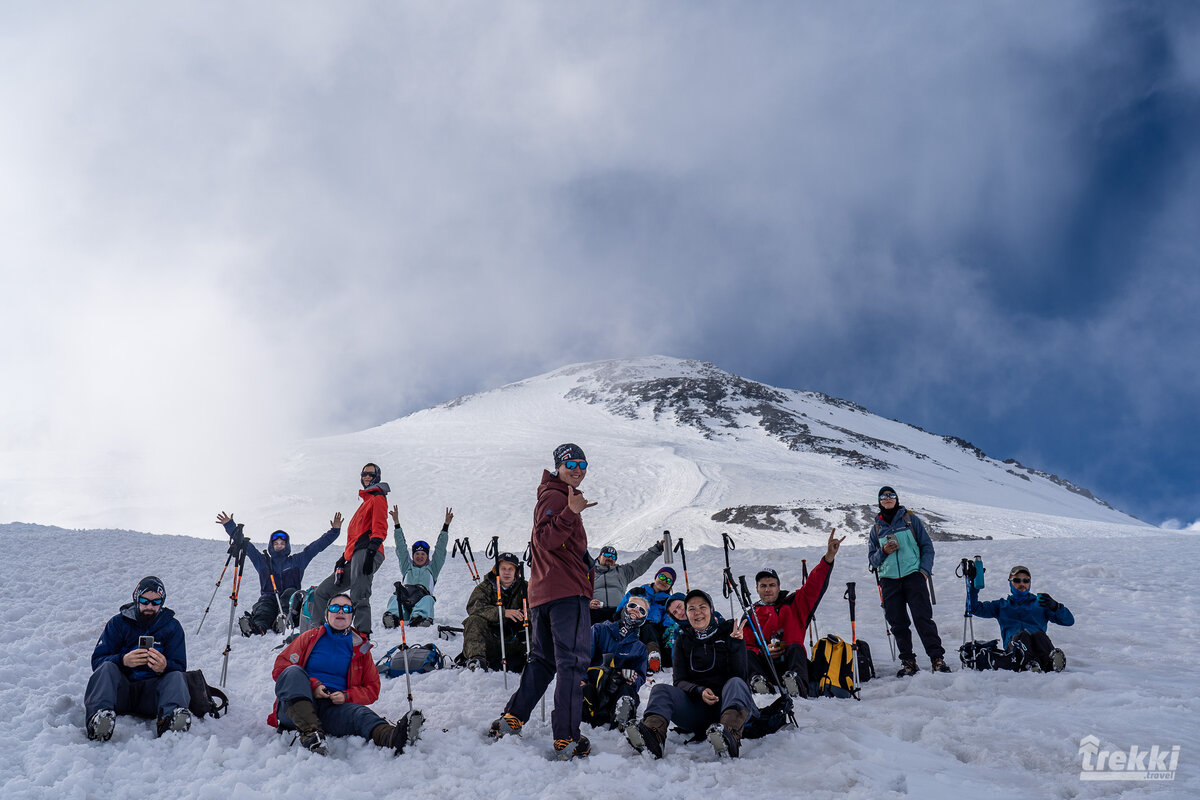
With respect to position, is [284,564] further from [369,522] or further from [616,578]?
[616,578]

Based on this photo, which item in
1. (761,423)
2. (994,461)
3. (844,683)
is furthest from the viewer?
(994,461)

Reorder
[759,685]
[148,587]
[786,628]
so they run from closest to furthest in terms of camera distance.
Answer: [148,587], [759,685], [786,628]

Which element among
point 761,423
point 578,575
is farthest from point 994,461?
point 578,575

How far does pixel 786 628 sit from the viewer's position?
792 cm

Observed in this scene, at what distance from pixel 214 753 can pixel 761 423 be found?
269 ft

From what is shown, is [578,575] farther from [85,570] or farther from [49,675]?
[85,570]

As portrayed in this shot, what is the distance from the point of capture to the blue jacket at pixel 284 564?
11.4 metres

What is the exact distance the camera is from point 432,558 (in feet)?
40.2

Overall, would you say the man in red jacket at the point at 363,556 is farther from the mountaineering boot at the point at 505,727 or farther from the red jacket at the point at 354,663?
the mountaineering boot at the point at 505,727

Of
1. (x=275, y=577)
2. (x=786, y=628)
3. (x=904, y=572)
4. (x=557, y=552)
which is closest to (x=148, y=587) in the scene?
(x=557, y=552)

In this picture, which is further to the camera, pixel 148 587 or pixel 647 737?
pixel 148 587

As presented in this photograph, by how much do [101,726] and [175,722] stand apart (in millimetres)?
486

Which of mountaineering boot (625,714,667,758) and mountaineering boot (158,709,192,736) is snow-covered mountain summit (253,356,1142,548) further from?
mountaineering boot (625,714,667,758)

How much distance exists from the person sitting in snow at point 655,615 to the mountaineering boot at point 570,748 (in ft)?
10.6
